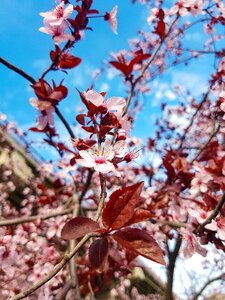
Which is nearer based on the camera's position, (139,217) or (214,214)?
(139,217)

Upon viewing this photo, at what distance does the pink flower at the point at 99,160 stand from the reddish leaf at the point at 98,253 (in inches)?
8.8

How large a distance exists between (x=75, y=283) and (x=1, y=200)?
4433mm

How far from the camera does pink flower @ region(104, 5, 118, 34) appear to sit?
83.0 inches

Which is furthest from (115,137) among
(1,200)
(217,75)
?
(1,200)

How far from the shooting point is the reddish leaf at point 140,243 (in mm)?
915

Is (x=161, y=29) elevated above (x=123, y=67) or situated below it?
above

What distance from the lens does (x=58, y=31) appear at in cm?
164

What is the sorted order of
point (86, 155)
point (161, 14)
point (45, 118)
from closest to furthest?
1. point (86, 155)
2. point (45, 118)
3. point (161, 14)

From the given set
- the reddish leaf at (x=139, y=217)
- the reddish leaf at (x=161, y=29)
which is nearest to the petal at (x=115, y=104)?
the reddish leaf at (x=139, y=217)

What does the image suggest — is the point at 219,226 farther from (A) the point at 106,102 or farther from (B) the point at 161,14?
(B) the point at 161,14

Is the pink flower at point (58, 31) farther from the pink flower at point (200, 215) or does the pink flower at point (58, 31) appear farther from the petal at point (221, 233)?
the petal at point (221, 233)

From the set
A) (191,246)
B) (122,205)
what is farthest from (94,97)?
(191,246)

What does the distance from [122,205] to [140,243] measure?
125 mm

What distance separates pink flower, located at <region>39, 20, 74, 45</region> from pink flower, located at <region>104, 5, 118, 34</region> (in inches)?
21.6
